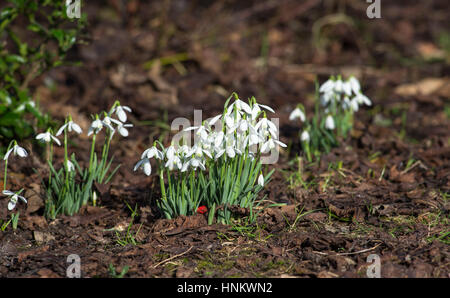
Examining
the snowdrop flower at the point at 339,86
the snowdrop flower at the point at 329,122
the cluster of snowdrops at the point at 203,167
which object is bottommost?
the cluster of snowdrops at the point at 203,167

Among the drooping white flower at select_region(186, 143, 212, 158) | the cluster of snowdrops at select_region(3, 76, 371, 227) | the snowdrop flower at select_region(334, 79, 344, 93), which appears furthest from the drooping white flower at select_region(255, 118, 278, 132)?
the snowdrop flower at select_region(334, 79, 344, 93)

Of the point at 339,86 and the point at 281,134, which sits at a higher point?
the point at 339,86

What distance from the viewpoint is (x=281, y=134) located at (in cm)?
Result: 427

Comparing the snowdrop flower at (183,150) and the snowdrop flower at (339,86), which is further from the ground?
the snowdrop flower at (339,86)

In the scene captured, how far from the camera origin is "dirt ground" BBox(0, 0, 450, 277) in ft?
8.42

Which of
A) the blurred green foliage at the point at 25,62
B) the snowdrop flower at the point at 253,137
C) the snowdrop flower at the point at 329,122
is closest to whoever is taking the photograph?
the snowdrop flower at the point at 253,137

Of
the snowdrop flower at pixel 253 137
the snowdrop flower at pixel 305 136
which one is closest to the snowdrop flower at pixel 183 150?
the snowdrop flower at pixel 253 137

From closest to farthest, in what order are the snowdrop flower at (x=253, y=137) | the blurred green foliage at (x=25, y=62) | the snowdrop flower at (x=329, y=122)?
1. the snowdrop flower at (x=253, y=137)
2. the blurred green foliage at (x=25, y=62)
3. the snowdrop flower at (x=329, y=122)

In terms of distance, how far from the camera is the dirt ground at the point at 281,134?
8.42ft

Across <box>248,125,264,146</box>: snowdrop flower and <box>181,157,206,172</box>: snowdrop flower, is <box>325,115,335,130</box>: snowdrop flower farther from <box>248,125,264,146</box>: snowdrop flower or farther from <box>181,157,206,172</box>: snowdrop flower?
<box>181,157,206,172</box>: snowdrop flower

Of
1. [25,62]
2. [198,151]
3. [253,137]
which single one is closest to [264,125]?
[253,137]

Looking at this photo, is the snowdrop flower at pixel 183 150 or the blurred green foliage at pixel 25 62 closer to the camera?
the snowdrop flower at pixel 183 150

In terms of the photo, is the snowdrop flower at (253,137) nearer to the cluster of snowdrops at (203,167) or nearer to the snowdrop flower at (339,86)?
the cluster of snowdrops at (203,167)

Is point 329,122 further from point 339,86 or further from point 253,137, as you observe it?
point 253,137
